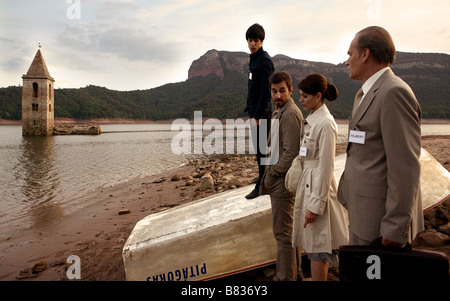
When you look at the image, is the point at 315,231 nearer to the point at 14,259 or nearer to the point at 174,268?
the point at 174,268

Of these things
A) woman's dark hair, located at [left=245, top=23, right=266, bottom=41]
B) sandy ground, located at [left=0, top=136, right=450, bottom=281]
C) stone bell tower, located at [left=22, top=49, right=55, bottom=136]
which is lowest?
sandy ground, located at [left=0, top=136, right=450, bottom=281]

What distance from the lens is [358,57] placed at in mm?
1817

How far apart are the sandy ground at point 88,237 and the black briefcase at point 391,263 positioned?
188 centimetres

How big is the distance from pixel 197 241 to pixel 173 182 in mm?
7733

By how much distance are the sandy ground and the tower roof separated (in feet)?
159

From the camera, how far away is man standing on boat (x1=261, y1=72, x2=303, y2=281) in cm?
288

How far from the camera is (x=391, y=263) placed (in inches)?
61.9

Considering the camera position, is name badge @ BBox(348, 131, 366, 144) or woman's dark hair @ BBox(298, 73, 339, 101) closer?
name badge @ BBox(348, 131, 366, 144)

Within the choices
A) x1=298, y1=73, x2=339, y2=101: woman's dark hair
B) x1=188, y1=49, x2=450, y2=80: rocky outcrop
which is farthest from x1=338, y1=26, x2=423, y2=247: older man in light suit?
x1=188, y1=49, x2=450, y2=80: rocky outcrop

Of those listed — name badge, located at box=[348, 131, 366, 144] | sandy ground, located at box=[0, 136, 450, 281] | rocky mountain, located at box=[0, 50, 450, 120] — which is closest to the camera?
name badge, located at box=[348, 131, 366, 144]

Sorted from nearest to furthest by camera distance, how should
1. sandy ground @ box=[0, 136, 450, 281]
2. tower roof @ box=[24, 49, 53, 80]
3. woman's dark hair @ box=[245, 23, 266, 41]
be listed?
woman's dark hair @ box=[245, 23, 266, 41], sandy ground @ box=[0, 136, 450, 281], tower roof @ box=[24, 49, 53, 80]

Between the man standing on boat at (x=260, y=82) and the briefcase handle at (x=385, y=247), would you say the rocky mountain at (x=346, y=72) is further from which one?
the briefcase handle at (x=385, y=247)

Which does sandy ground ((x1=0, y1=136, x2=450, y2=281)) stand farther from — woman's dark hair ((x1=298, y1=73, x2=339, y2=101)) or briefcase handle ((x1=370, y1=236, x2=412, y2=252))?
woman's dark hair ((x1=298, y1=73, x2=339, y2=101))

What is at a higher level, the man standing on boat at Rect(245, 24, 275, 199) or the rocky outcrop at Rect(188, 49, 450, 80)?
the rocky outcrop at Rect(188, 49, 450, 80)
